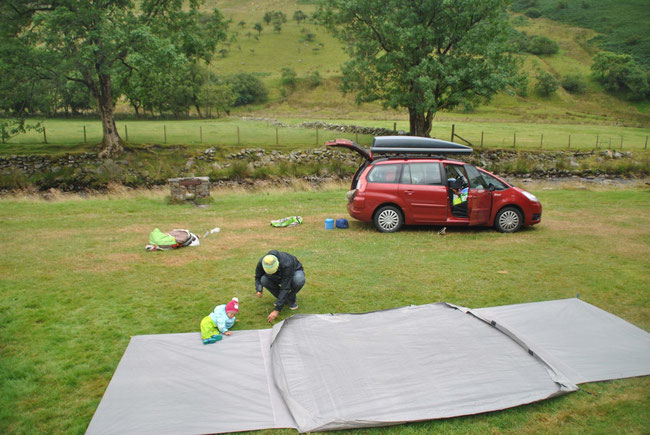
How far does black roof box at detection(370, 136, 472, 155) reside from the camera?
12.7 m

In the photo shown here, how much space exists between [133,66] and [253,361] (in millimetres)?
24653

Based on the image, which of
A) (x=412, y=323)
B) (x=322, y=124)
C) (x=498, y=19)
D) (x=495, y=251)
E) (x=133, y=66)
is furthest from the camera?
(x=322, y=124)

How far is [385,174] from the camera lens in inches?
488

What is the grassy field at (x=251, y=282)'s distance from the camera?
506cm

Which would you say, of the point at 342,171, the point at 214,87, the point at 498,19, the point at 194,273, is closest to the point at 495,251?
the point at 194,273

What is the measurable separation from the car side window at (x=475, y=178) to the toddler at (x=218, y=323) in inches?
310

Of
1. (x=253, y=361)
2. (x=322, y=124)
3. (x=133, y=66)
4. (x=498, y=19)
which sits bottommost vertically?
(x=253, y=361)

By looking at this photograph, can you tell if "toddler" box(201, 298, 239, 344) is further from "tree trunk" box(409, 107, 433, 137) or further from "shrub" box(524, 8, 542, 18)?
"shrub" box(524, 8, 542, 18)

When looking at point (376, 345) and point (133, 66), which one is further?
point (133, 66)

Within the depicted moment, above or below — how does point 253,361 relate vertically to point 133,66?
below

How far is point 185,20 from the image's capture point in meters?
29.8

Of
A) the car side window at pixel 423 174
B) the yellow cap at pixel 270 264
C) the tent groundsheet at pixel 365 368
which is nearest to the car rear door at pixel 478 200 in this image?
the car side window at pixel 423 174

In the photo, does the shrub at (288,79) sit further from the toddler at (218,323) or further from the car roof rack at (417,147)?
the toddler at (218,323)

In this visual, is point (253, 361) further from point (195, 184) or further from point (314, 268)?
point (195, 184)
